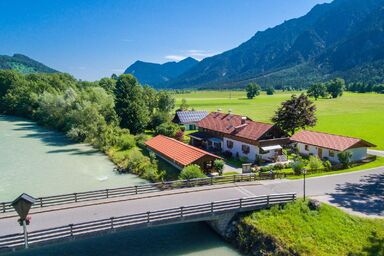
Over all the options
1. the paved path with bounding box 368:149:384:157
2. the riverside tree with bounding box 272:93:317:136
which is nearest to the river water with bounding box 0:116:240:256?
Result: the riverside tree with bounding box 272:93:317:136

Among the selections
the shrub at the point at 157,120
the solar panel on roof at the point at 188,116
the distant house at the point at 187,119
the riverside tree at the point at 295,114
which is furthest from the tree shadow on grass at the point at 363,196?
the solar panel on roof at the point at 188,116

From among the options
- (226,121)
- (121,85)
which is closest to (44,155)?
(121,85)

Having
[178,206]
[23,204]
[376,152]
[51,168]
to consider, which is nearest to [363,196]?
[178,206]

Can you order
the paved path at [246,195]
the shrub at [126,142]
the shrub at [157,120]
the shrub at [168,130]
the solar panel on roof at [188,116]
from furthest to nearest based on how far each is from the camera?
the solar panel on roof at [188,116]
the shrub at [157,120]
the shrub at [168,130]
the shrub at [126,142]
the paved path at [246,195]

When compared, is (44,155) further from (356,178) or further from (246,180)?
(356,178)

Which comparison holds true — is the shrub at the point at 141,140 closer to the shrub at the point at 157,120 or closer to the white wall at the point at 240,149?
the shrub at the point at 157,120

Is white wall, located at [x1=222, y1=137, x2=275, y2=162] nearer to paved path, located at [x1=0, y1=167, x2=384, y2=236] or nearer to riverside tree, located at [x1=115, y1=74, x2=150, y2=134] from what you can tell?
paved path, located at [x1=0, y1=167, x2=384, y2=236]

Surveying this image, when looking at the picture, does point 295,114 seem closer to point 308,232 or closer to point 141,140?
point 141,140
